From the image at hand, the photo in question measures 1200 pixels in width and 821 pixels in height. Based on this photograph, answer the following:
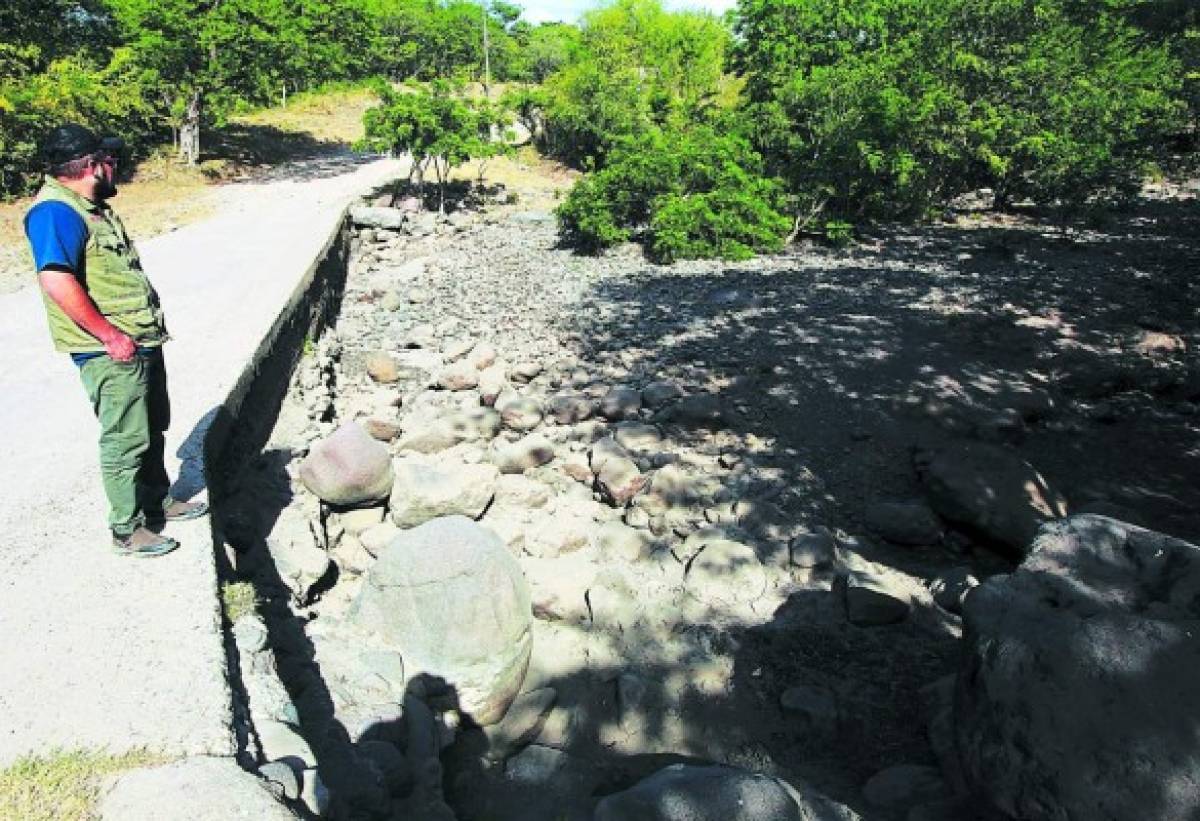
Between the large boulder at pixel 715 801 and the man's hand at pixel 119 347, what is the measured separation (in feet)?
8.86

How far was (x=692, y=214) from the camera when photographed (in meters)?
12.3

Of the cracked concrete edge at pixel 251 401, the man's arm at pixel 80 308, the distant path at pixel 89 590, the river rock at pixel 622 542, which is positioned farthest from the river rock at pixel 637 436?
the man's arm at pixel 80 308

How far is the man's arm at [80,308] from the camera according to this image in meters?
3.06

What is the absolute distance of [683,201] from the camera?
1241cm

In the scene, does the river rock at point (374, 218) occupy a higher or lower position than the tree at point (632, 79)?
lower

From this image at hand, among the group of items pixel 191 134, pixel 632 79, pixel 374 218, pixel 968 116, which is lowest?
pixel 374 218

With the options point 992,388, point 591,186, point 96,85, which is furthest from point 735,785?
point 96,85

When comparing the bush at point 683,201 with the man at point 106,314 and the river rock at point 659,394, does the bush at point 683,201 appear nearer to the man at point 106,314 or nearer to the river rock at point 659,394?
the river rock at point 659,394

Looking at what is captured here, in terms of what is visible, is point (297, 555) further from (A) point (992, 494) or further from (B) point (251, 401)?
(A) point (992, 494)

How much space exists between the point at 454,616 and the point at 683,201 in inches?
378

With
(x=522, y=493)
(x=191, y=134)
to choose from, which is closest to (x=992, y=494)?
(x=522, y=493)

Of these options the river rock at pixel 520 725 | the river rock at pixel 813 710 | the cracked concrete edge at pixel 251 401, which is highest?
the cracked concrete edge at pixel 251 401

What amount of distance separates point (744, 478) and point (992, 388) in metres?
2.97

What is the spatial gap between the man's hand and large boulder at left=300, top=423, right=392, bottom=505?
2.13 metres
